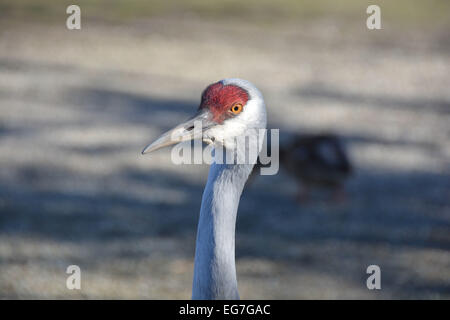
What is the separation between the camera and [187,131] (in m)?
2.25

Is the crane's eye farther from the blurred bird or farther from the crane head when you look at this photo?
the blurred bird

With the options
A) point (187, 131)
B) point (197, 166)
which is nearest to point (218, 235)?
point (187, 131)

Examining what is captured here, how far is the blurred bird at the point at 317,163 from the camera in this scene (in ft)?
15.8

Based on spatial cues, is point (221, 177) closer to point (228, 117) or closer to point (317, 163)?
point (228, 117)

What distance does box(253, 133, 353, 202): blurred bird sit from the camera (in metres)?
4.80

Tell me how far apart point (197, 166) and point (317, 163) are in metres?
1.30

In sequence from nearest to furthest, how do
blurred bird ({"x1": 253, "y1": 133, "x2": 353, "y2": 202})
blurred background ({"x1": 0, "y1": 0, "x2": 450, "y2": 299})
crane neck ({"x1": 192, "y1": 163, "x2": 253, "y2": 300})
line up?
crane neck ({"x1": 192, "y1": 163, "x2": 253, "y2": 300}), blurred background ({"x1": 0, "y1": 0, "x2": 450, "y2": 299}), blurred bird ({"x1": 253, "y1": 133, "x2": 353, "y2": 202})

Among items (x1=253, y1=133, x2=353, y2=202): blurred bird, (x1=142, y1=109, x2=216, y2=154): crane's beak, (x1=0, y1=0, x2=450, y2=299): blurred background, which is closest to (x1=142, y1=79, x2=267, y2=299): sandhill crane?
(x1=142, y1=109, x2=216, y2=154): crane's beak

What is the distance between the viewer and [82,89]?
7.29m

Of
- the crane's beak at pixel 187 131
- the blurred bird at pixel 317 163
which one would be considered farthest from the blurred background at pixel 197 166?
the crane's beak at pixel 187 131

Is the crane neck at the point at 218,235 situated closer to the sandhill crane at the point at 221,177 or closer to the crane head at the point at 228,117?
the sandhill crane at the point at 221,177

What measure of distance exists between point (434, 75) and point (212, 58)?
2.90 metres

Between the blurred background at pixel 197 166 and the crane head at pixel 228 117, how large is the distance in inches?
74.6
